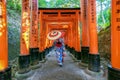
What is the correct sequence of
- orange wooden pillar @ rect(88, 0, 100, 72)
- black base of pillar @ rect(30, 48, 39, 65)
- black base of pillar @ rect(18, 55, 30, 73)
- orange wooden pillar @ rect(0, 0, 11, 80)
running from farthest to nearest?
black base of pillar @ rect(30, 48, 39, 65), orange wooden pillar @ rect(88, 0, 100, 72), black base of pillar @ rect(18, 55, 30, 73), orange wooden pillar @ rect(0, 0, 11, 80)

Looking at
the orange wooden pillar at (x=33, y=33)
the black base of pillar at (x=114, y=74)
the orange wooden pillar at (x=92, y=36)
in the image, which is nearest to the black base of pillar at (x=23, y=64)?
the orange wooden pillar at (x=33, y=33)

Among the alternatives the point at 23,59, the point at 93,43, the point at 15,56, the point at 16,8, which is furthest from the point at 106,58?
the point at 16,8

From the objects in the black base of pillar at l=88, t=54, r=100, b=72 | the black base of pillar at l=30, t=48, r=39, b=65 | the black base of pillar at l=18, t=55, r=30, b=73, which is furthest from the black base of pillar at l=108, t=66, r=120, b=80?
the black base of pillar at l=30, t=48, r=39, b=65

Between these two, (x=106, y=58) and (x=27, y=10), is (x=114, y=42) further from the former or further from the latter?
(x=106, y=58)

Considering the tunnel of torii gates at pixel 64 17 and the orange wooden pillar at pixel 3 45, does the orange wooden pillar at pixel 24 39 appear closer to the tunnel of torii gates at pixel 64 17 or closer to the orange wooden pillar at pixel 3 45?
the tunnel of torii gates at pixel 64 17

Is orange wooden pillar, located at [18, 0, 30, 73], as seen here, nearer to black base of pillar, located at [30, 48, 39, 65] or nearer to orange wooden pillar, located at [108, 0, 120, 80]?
black base of pillar, located at [30, 48, 39, 65]

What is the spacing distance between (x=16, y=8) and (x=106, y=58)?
16044 millimetres

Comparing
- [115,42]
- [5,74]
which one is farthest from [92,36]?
[5,74]

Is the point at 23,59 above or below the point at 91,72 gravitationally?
above

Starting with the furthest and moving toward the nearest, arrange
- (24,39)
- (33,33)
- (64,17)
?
(64,17)
(33,33)
(24,39)

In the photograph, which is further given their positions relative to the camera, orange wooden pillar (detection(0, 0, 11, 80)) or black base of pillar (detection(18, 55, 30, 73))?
black base of pillar (detection(18, 55, 30, 73))

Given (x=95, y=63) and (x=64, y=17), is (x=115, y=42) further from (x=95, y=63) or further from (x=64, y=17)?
(x=64, y=17)

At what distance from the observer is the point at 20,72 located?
8352 mm

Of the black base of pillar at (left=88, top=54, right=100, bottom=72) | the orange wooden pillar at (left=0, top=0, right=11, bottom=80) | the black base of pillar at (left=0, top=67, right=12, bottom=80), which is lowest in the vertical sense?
the black base of pillar at (left=88, top=54, right=100, bottom=72)
